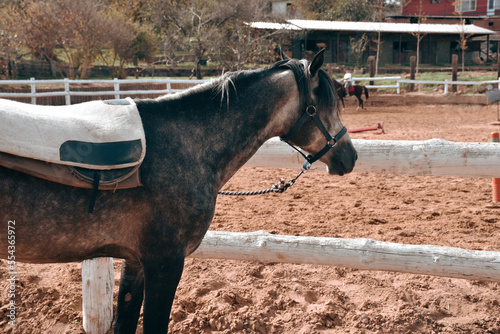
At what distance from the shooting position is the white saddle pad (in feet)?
6.09

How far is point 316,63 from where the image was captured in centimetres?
235

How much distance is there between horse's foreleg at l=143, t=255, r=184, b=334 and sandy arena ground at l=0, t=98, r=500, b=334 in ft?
3.16

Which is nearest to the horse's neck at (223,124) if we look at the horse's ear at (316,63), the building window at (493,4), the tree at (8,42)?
the horse's ear at (316,63)

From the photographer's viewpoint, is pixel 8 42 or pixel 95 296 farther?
pixel 8 42

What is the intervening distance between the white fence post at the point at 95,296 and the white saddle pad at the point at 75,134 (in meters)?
1.35

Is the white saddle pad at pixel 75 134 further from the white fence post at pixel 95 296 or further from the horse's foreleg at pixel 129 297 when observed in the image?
the white fence post at pixel 95 296

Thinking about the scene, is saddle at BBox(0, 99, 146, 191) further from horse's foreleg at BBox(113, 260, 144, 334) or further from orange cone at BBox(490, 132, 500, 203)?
→ orange cone at BBox(490, 132, 500, 203)

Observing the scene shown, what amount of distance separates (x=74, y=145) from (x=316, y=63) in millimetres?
1257

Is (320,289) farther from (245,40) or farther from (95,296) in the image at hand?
(245,40)

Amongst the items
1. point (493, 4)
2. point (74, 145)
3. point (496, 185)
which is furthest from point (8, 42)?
point (493, 4)

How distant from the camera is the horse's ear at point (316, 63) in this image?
2.32m

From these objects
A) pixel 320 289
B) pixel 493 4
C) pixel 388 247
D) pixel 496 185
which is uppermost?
pixel 493 4

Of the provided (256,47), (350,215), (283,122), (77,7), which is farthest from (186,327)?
(256,47)

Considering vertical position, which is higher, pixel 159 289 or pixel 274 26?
pixel 274 26
